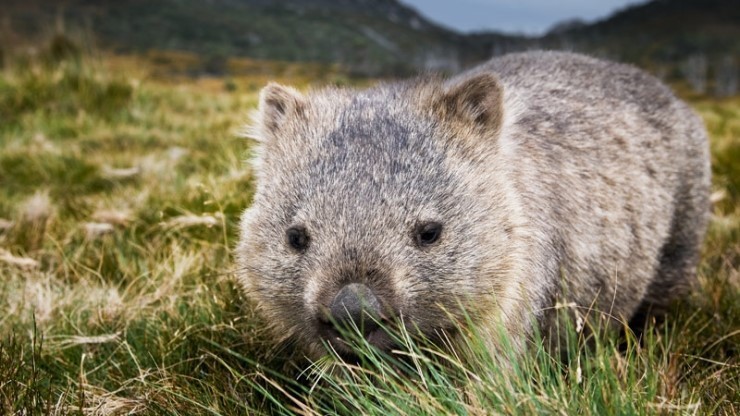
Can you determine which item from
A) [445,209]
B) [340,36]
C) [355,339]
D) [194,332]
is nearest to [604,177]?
[445,209]

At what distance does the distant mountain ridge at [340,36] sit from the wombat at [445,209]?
112 metres

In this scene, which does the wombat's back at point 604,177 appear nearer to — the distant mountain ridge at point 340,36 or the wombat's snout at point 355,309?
the wombat's snout at point 355,309

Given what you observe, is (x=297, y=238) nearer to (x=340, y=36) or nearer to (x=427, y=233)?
(x=427, y=233)

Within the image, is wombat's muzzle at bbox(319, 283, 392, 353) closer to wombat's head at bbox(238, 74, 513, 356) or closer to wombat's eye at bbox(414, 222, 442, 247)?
wombat's head at bbox(238, 74, 513, 356)

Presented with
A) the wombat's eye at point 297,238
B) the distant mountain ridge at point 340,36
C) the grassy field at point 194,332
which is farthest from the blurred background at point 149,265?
the distant mountain ridge at point 340,36

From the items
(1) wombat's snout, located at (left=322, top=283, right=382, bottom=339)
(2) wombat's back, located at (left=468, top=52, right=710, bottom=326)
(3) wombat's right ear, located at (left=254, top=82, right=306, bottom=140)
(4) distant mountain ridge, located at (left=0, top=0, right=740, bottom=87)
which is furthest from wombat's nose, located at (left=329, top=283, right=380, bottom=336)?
(4) distant mountain ridge, located at (left=0, top=0, right=740, bottom=87)

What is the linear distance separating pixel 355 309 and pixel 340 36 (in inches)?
6729

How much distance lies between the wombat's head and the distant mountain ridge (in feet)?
369

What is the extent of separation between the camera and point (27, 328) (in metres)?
3.13

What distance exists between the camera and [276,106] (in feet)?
10.3

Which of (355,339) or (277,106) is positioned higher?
(277,106)

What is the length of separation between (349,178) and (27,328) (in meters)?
1.62

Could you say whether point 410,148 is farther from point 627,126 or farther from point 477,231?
point 627,126

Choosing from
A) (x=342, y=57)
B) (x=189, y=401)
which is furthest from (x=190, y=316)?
(x=342, y=57)
